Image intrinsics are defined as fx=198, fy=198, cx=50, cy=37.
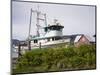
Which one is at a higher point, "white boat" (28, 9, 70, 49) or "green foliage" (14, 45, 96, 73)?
"white boat" (28, 9, 70, 49)

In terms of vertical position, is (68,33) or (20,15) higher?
(20,15)

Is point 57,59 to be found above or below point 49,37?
below

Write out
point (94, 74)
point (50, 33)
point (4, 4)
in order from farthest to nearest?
point (94, 74)
point (50, 33)
point (4, 4)

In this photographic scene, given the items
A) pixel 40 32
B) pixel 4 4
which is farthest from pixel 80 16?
pixel 4 4

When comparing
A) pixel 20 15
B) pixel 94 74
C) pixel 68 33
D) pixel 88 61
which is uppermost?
pixel 20 15

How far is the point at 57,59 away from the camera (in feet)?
7.34

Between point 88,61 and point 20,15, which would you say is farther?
point 88,61

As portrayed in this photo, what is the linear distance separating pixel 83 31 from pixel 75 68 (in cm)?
44

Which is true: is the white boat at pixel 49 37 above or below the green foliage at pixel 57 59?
above

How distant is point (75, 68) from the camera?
230 centimetres

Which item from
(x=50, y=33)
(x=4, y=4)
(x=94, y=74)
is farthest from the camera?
(x=94, y=74)

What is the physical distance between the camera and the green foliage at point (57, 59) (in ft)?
6.97

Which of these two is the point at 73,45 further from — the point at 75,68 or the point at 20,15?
the point at 20,15

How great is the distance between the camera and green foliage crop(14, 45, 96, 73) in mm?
2125
